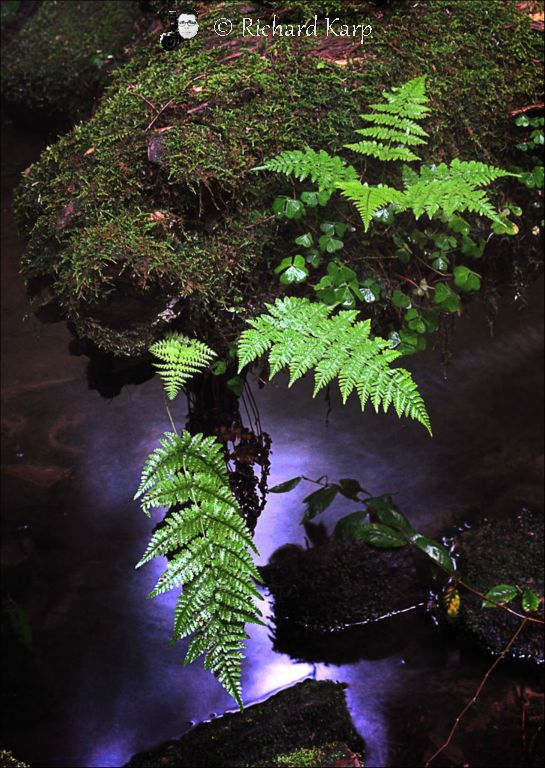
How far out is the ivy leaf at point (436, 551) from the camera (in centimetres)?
298

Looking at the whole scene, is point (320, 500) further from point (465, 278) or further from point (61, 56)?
point (61, 56)

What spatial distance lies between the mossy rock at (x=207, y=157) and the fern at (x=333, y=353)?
0.35 meters

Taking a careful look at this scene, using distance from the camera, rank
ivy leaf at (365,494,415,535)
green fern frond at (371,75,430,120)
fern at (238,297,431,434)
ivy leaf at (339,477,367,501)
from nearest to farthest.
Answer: fern at (238,297,431,434) → green fern frond at (371,75,430,120) → ivy leaf at (365,494,415,535) → ivy leaf at (339,477,367,501)

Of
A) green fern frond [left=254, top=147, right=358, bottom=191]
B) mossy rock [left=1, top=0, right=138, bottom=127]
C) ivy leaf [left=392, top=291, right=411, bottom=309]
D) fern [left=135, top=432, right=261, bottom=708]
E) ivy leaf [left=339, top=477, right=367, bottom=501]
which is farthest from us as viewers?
mossy rock [left=1, top=0, right=138, bottom=127]

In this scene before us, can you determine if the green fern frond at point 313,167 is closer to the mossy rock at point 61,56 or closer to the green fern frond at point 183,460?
the green fern frond at point 183,460

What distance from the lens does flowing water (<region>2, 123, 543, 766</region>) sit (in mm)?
2648

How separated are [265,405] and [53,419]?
3.36 ft

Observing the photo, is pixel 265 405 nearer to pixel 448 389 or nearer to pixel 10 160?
pixel 448 389

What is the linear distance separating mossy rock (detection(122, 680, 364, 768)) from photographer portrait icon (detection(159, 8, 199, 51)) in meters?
2.55

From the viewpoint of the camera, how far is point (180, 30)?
116 inches

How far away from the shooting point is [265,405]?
3.25m

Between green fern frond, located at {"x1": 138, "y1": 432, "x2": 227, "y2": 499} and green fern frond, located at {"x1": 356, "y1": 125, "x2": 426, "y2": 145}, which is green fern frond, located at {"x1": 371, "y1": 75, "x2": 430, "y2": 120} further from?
green fern frond, located at {"x1": 138, "y1": 432, "x2": 227, "y2": 499}

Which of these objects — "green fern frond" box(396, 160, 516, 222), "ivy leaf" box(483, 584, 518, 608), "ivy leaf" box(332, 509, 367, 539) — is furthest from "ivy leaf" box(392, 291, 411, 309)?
"ivy leaf" box(483, 584, 518, 608)

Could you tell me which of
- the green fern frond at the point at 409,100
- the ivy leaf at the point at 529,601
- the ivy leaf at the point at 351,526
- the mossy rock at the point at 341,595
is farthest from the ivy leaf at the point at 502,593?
the green fern frond at the point at 409,100
